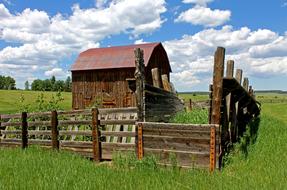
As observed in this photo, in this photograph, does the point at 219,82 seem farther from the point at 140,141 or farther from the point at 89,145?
the point at 89,145

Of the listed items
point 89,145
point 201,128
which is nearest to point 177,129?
point 201,128

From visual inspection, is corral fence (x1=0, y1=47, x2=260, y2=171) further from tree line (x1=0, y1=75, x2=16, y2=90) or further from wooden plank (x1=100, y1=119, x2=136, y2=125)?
tree line (x1=0, y1=75, x2=16, y2=90)

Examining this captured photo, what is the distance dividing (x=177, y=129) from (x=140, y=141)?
103 cm

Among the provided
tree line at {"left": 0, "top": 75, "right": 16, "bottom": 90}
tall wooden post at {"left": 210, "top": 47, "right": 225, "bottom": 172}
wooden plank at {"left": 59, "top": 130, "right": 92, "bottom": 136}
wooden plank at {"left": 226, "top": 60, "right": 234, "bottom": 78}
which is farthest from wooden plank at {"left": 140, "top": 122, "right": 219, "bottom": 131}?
tree line at {"left": 0, "top": 75, "right": 16, "bottom": 90}

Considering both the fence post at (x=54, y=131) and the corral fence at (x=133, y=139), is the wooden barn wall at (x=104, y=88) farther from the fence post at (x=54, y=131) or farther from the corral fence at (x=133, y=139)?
the fence post at (x=54, y=131)

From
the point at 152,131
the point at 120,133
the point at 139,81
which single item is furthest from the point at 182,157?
the point at 139,81

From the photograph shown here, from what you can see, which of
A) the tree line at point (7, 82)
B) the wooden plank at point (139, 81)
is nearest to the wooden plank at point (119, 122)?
the wooden plank at point (139, 81)

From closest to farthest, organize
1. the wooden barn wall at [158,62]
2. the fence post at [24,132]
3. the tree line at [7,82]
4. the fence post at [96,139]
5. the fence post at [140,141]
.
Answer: the fence post at [140,141], the fence post at [96,139], the fence post at [24,132], the wooden barn wall at [158,62], the tree line at [7,82]

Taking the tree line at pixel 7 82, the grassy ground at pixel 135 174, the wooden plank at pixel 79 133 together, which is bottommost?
the grassy ground at pixel 135 174

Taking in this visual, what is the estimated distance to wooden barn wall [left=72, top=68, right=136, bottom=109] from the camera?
3081cm

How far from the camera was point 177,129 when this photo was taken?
786 centimetres

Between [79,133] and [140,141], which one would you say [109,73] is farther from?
[140,141]

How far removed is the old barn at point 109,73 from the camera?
3088cm

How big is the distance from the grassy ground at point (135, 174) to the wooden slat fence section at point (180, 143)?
414 millimetres
